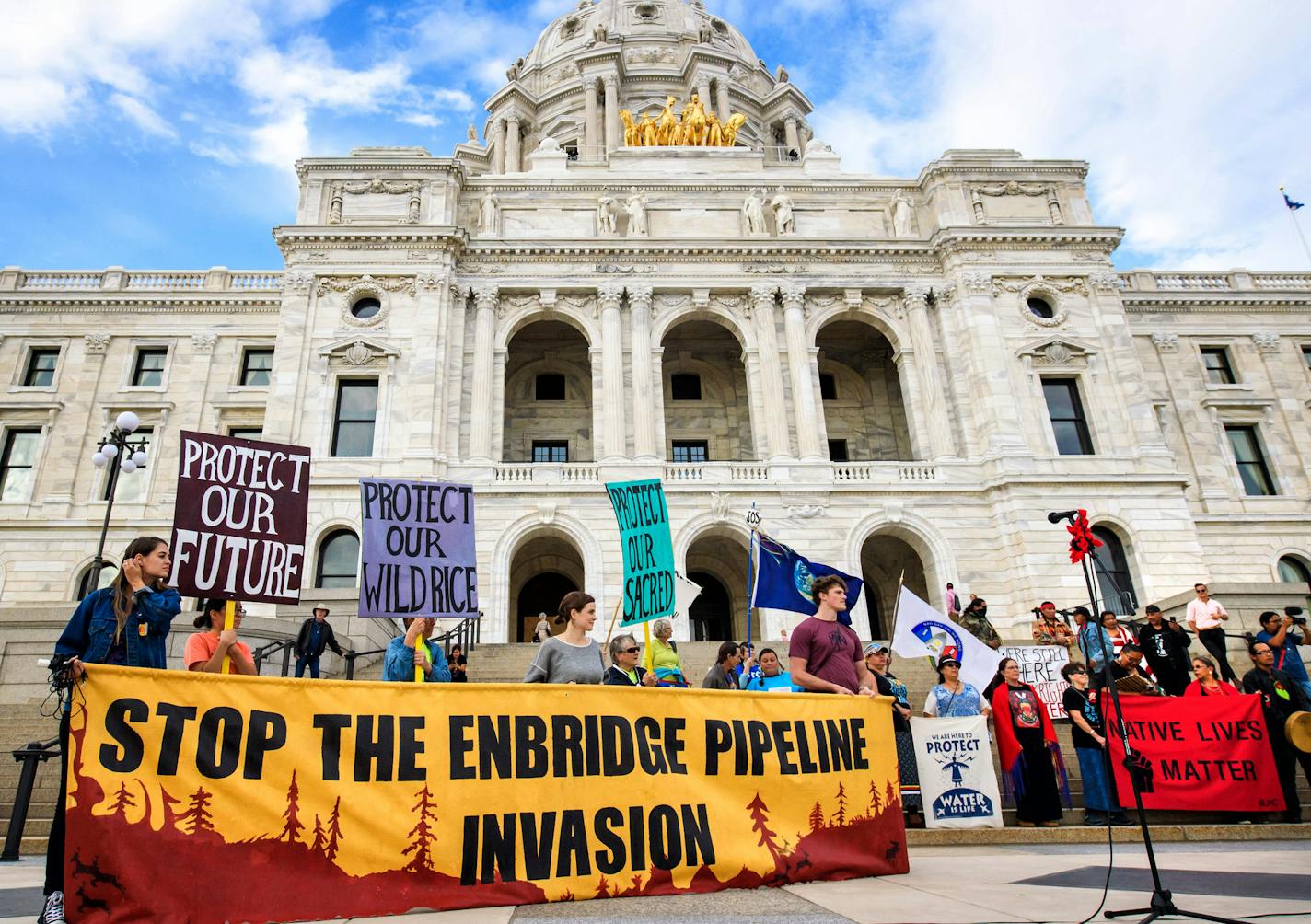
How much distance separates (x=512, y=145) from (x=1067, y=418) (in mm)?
37232

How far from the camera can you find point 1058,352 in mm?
27094

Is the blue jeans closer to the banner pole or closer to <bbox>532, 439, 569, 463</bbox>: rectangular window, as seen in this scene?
the banner pole

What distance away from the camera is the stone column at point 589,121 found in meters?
47.6

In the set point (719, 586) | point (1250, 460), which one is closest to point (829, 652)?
point (719, 586)

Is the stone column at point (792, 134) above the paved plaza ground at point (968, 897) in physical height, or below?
above

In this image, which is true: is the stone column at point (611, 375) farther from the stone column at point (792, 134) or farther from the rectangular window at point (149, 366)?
the stone column at point (792, 134)

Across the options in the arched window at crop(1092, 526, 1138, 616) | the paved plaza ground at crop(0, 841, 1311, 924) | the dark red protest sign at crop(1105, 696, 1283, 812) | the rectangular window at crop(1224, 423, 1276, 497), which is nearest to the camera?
the paved plaza ground at crop(0, 841, 1311, 924)

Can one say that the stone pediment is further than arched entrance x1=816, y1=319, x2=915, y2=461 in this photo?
No

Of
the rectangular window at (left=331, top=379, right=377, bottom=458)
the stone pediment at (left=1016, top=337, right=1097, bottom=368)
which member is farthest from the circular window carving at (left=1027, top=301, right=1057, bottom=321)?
the rectangular window at (left=331, top=379, right=377, bottom=458)

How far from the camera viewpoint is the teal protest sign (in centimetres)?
995

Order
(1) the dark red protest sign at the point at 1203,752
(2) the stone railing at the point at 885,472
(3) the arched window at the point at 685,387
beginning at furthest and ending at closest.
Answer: (3) the arched window at the point at 685,387 < (2) the stone railing at the point at 885,472 < (1) the dark red protest sign at the point at 1203,752

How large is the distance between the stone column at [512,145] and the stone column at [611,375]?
83.6 feet

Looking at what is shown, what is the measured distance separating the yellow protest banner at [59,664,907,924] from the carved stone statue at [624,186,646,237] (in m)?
24.8

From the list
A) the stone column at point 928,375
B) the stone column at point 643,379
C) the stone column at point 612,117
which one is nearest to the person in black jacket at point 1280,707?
the stone column at point 928,375
